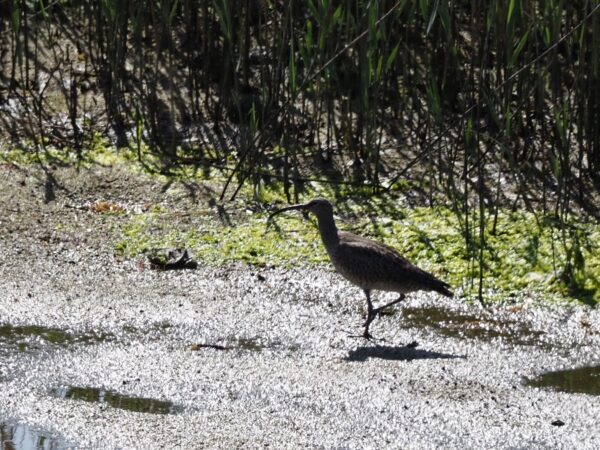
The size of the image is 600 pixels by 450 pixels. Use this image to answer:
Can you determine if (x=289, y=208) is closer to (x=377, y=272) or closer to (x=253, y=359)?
(x=377, y=272)

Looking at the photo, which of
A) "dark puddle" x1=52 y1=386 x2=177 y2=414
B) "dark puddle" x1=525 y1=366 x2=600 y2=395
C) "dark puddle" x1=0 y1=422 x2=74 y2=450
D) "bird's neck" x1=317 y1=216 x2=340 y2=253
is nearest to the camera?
"dark puddle" x1=0 y1=422 x2=74 y2=450

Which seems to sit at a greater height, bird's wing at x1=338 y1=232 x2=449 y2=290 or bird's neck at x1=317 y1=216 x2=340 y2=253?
bird's neck at x1=317 y1=216 x2=340 y2=253

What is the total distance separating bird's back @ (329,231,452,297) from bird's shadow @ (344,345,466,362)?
1.49 feet

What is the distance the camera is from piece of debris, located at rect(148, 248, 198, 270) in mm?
8492

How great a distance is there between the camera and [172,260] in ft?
28.0

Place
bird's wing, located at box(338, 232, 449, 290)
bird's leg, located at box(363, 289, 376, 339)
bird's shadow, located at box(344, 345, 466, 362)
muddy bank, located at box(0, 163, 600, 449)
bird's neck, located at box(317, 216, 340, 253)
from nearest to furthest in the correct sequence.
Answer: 1. muddy bank, located at box(0, 163, 600, 449)
2. bird's shadow, located at box(344, 345, 466, 362)
3. bird's leg, located at box(363, 289, 376, 339)
4. bird's wing, located at box(338, 232, 449, 290)
5. bird's neck, located at box(317, 216, 340, 253)

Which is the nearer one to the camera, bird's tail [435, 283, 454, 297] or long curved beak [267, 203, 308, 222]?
bird's tail [435, 283, 454, 297]

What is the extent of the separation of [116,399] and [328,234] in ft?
6.83

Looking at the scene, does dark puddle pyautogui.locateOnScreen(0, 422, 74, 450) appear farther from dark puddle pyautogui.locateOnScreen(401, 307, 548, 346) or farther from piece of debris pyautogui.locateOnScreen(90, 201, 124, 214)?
piece of debris pyautogui.locateOnScreen(90, 201, 124, 214)

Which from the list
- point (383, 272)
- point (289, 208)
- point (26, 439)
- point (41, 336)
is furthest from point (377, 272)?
point (26, 439)

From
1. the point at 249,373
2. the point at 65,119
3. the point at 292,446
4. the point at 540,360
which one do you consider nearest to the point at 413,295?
the point at 540,360

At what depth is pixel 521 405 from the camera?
20.5 ft

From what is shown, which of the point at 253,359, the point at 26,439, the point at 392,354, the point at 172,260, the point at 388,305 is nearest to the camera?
the point at 26,439

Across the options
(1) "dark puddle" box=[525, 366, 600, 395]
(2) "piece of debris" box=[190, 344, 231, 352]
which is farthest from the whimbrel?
(1) "dark puddle" box=[525, 366, 600, 395]
